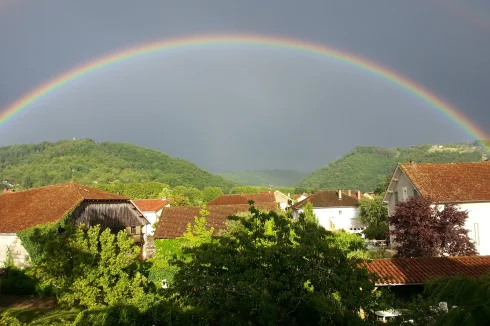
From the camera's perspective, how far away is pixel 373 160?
180m

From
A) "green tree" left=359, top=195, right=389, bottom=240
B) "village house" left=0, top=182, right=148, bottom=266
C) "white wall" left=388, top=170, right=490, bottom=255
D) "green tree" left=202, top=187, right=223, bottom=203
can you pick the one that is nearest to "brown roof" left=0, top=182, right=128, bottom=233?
"village house" left=0, top=182, right=148, bottom=266

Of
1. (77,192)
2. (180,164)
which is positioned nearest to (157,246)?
(77,192)

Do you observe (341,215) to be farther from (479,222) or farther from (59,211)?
(59,211)

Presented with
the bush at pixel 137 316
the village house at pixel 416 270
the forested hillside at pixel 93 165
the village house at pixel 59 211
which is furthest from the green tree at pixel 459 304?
the forested hillside at pixel 93 165

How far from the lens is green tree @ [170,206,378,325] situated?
25.8 feet

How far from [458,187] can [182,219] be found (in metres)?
23.3

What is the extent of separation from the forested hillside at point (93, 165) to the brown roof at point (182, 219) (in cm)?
8876

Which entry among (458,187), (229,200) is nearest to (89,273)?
(458,187)

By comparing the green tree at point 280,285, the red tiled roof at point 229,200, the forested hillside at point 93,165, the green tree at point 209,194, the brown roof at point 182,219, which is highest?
the forested hillside at point 93,165

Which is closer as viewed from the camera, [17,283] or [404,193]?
[17,283]

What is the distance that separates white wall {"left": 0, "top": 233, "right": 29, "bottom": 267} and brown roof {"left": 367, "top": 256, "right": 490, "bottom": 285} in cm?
→ 2289

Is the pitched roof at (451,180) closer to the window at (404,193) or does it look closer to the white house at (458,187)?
the white house at (458,187)

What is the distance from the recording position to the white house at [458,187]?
27.7m

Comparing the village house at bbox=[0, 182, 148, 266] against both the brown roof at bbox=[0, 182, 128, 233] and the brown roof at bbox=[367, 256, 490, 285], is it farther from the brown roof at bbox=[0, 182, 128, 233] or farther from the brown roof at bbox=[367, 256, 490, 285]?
the brown roof at bbox=[367, 256, 490, 285]
